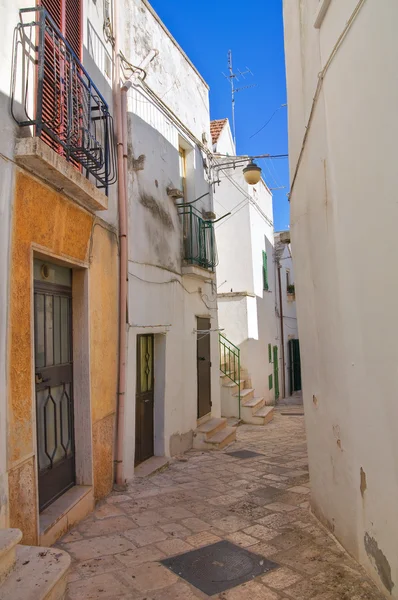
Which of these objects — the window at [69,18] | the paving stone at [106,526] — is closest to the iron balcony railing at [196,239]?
the window at [69,18]

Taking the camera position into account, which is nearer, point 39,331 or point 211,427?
point 39,331

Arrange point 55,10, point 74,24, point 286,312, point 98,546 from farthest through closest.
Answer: point 286,312 < point 74,24 < point 55,10 < point 98,546

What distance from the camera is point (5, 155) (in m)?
3.41

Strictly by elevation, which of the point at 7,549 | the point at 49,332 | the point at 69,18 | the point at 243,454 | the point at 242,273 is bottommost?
the point at 243,454

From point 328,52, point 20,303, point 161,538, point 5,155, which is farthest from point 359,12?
point 161,538

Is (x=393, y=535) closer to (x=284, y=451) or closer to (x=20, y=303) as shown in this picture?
(x=20, y=303)

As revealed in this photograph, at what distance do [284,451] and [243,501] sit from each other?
3.19m

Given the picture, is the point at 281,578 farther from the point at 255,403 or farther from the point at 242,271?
the point at 242,271

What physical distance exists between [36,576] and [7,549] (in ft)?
0.81

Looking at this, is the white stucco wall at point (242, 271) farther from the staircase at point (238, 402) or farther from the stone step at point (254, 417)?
the stone step at point (254, 417)

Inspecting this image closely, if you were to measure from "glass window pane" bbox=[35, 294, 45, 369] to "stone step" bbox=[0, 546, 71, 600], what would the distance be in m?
1.75

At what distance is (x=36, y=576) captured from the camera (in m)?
2.61

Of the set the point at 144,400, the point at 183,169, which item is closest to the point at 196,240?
the point at 183,169

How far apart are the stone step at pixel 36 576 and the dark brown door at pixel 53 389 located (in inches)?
55.0
